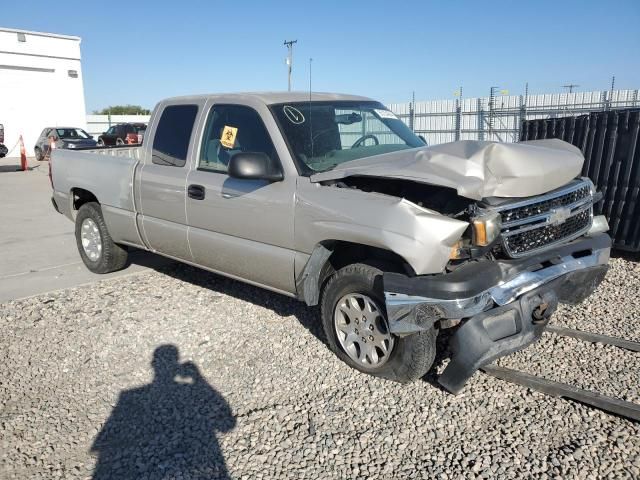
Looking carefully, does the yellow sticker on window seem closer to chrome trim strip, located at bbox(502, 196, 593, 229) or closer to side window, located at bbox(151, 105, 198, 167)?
side window, located at bbox(151, 105, 198, 167)

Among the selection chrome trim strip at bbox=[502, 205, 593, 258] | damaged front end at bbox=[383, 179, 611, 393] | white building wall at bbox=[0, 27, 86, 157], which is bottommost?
damaged front end at bbox=[383, 179, 611, 393]

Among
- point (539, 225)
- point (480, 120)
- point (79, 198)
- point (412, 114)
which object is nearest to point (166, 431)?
point (539, 225)

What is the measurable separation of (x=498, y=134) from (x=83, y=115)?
24636 mm

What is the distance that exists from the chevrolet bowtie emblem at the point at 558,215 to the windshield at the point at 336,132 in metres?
1.48

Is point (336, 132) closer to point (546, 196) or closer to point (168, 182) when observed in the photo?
point (168, 182)

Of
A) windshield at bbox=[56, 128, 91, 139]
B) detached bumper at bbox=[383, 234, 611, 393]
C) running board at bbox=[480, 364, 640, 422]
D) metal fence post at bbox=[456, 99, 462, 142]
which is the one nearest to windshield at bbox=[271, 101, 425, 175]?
detached bumper at bbox=[383, 234, 611, 393]

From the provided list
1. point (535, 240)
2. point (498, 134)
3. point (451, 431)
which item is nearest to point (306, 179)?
point (535, 240)

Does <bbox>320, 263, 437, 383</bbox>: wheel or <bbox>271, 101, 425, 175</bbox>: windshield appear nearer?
<bbox>320, 263, 437, 383</bbox>: wheel

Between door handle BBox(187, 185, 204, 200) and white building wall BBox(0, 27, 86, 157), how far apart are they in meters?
29.4

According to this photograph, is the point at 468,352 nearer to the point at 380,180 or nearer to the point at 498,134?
the point at 380,180

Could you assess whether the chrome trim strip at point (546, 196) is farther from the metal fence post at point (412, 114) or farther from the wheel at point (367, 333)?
the metal fence post at point (412, 114)

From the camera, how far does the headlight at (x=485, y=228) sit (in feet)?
10.4

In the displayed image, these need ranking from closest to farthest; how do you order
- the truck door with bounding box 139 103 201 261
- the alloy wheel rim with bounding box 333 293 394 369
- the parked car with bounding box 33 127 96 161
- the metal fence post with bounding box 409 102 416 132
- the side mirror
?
the alloy wheel rim with bounding box 333 293 394 369 → the side mirror → the truck door with bounding box 139 103 201 261 → the metal fence post with bounding box 409 102 416 132 → the parked car with bounding box 33 127 96 161

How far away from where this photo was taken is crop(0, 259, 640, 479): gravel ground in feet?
9.64
